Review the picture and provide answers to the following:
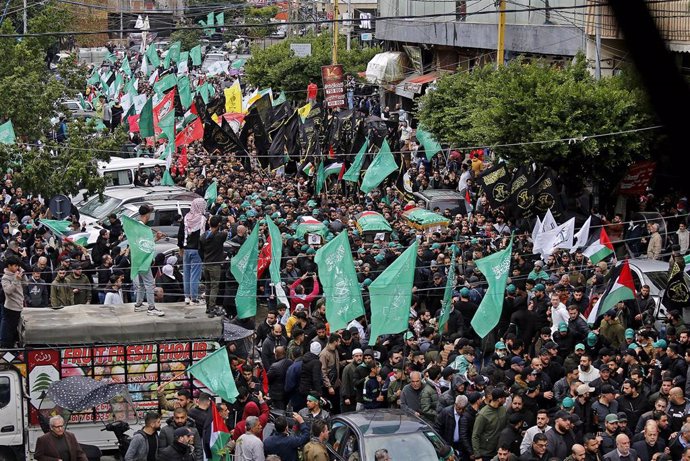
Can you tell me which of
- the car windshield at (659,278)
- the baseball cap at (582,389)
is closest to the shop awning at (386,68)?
the car windshield at (659,278)

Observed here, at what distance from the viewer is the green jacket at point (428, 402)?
11.5 m

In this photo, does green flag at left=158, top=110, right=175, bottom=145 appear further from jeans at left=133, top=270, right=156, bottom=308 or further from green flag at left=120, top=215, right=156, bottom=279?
jeans at left=133, top=270, right=156, bottom=308

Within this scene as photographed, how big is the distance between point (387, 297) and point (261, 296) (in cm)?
321

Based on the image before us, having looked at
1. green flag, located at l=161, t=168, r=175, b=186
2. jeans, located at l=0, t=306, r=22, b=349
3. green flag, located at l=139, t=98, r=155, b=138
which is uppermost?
green flag, located at l=139, t=98, r=155, b=138

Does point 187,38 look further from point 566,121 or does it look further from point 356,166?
point 566,121

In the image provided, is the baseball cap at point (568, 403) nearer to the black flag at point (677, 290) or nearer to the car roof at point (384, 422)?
→ the car roof at point (384, 422)

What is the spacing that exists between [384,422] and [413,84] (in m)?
35.6

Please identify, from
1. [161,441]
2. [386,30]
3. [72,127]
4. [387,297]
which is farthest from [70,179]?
[386,30]

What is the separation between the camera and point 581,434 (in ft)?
33.8

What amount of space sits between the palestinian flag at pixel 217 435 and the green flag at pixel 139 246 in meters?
3.38

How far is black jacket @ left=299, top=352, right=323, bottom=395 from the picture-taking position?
12516mm

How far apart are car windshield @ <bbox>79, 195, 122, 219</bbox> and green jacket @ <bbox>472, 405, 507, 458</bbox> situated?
14.9 metres

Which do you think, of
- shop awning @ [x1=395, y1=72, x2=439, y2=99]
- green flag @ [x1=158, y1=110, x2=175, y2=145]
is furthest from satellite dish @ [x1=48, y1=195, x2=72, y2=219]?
shop awning @ [x1=395, y1=72, x2=439, y2=99]

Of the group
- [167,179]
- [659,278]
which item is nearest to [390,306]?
[659,278]
